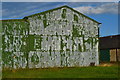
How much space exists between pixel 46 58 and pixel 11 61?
4.26 metres

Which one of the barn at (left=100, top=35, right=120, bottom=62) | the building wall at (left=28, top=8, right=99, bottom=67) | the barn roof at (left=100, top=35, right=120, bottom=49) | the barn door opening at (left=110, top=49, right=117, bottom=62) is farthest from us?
the barn door opening at (left=110, top=49, right=117, bottom=62)

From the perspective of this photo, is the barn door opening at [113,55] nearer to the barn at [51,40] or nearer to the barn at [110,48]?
the barn at [110,48]

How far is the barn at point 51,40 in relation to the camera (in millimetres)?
25078

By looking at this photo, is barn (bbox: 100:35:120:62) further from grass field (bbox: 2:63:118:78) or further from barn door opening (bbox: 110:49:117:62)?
grass field (bbox: 2:63:118:78)

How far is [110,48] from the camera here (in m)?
41.8

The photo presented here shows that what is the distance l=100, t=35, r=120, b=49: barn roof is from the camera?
4006cm

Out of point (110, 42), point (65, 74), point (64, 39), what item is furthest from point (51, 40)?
point (110, 42)

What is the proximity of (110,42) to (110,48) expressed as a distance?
1.16m

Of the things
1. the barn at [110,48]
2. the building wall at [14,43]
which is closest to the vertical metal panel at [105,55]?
the barn at [110,48]

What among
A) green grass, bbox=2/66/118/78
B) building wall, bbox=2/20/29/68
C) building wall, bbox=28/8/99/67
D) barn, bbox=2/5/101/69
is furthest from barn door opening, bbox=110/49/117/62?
building wall, bbox=2/20/29/68

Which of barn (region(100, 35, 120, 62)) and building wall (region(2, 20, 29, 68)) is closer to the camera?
building wall (region(2, 20, 29, 68))

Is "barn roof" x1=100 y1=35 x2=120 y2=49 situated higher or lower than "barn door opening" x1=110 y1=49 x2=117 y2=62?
higher

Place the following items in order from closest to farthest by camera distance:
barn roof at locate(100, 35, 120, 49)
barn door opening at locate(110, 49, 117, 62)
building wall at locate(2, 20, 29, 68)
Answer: building wall at locate(2, 20, 29, 68), barn roof at locate(100, 35, 120, 49), barn door opening at locate(110, 49, 117, 62)

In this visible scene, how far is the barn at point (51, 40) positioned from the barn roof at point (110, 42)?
36.7 feet
